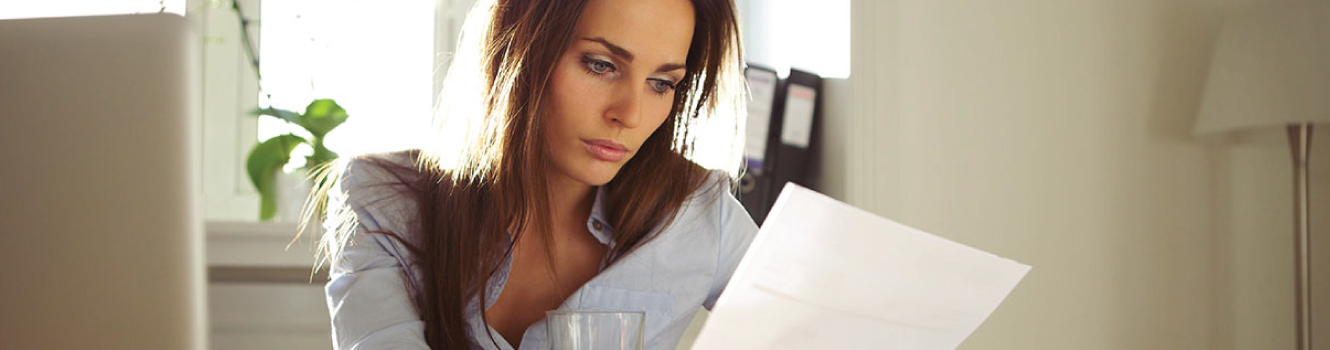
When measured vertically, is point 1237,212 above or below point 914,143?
below

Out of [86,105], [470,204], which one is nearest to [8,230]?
[86,105]

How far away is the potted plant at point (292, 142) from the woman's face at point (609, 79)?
38.0 inches

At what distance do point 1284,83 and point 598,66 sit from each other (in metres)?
1.08

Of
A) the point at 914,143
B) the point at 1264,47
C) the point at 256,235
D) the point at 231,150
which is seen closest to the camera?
Answer: the point at 1264,47

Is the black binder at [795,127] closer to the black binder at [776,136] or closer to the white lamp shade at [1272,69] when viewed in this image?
the black binder at [776,136]

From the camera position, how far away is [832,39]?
1780mm

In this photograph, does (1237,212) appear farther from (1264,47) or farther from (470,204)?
(470,204)

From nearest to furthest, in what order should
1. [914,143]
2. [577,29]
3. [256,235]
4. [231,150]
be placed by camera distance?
[577,29] < [914,143] < [256,235] < [231,150]

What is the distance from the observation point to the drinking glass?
672mm

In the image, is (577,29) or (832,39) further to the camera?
(832,39)

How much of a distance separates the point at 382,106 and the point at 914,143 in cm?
109

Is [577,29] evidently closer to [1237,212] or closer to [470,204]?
[470,204]

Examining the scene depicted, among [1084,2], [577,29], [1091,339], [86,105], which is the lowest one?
[1091,339]

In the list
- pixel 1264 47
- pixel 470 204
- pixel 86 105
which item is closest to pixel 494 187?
pixel 470 204
